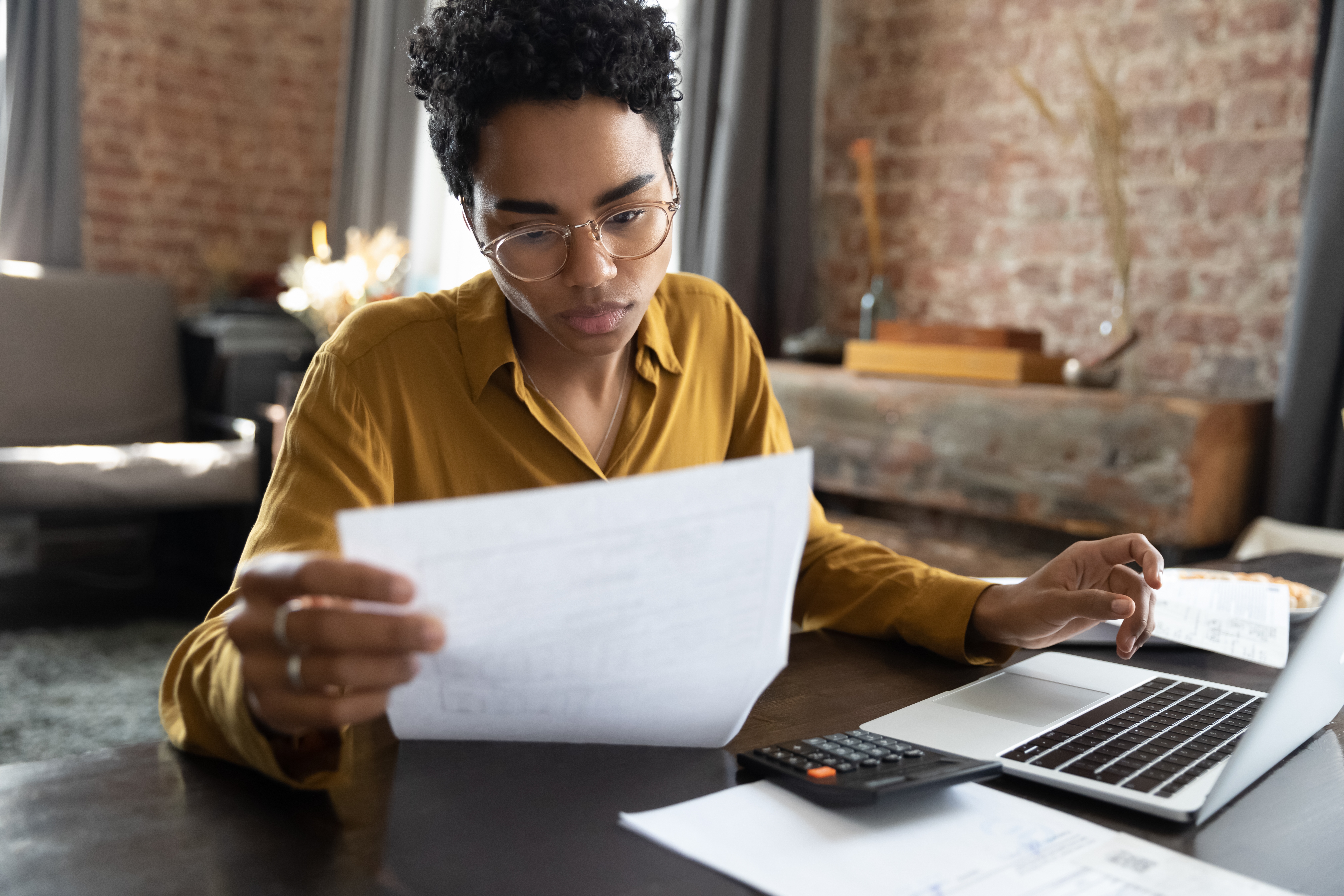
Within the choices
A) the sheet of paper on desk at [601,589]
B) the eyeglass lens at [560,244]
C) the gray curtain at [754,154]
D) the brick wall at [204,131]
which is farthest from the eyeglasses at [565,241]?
the brick wall at [204,131]

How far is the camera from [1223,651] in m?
1.03

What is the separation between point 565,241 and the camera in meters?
0.98

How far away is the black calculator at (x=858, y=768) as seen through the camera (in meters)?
0.64

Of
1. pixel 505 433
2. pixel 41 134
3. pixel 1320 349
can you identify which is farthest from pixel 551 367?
pixel 41 134

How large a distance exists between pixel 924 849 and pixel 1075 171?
2.75 m

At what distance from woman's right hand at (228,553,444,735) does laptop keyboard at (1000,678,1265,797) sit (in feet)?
1.34

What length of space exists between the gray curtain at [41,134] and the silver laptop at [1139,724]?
3793 mm

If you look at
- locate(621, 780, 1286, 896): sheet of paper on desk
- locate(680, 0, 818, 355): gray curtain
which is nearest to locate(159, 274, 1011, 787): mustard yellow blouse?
locate(621, 780, 1286, 896): sheet of paper on desk

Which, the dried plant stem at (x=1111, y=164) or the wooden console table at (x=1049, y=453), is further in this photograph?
the dried plant stem at (x=1111, y=164)

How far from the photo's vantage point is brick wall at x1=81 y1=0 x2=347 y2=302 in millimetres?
4027

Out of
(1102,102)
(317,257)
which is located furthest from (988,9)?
(317,257)

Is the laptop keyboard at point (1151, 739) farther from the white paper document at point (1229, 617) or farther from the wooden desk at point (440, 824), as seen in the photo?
the white paper document at point (1229, 617)

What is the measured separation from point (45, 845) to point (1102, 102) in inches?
107

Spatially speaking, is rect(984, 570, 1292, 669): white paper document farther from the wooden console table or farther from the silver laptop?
the wooden console table
